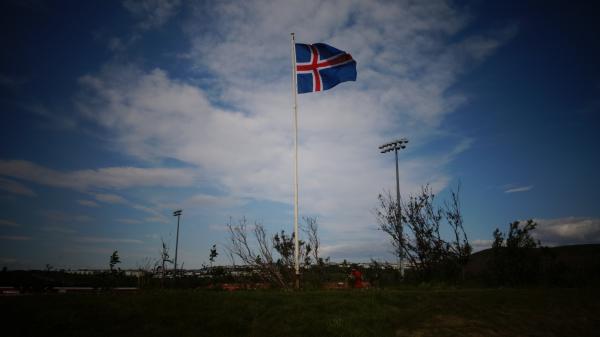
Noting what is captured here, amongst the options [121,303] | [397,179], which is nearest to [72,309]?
[121,303]

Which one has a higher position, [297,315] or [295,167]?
[295,167]

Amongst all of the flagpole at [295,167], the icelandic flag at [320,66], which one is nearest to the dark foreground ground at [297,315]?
the flagpole at [295,167]

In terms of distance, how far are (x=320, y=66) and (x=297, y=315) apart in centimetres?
1041

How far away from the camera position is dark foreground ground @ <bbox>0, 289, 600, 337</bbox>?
5781mm

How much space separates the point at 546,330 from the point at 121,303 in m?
7.81

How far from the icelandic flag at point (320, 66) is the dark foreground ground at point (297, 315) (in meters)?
8.98

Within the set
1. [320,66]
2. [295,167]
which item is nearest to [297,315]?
[295,167]

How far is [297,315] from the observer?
642 centimetres

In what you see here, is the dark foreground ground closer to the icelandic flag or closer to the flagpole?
the flagpole

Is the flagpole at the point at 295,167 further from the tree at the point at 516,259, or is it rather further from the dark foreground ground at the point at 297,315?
the tree at the point at 516,259

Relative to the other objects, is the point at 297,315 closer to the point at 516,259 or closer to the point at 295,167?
the point at 295,167

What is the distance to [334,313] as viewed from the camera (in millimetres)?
6535

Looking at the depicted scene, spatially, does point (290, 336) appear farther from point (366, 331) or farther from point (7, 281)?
point (7, 281)

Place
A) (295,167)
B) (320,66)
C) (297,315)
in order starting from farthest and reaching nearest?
(320,66)
(295,167)
(297,315)
